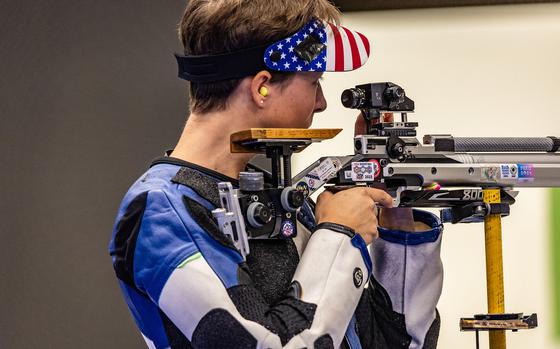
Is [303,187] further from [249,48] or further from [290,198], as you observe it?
[249,48]

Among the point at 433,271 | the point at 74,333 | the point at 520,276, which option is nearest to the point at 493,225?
the point at 433,271

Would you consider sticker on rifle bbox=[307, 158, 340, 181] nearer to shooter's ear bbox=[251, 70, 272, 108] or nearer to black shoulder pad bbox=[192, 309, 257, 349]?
shooter's ear bbox=[251, 70, 272, 108]

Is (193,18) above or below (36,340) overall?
above

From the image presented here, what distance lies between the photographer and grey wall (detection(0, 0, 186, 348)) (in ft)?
6.31

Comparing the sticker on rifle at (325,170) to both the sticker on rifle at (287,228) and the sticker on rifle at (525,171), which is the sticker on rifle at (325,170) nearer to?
the sticker on rifle at (287,228)

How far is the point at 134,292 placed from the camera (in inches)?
47.5

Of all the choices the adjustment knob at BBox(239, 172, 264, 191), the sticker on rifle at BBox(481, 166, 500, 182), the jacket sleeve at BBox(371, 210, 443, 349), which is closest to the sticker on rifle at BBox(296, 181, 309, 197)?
the adjustment knob at BBox(239, 172, 264, 191)

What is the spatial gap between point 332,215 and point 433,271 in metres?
0.33

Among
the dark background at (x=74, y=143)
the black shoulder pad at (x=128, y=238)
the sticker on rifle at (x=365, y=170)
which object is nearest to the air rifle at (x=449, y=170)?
the sticker on rifle at (x=365, y=170)

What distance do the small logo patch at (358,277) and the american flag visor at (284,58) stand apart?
0.33 m

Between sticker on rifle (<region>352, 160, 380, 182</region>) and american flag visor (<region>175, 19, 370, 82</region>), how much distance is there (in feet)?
0.57

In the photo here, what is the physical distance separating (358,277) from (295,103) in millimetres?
291

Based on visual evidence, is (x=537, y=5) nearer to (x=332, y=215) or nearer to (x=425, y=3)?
(x=425, y=3)

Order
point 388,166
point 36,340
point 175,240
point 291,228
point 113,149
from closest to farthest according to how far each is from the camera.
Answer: point 175,240, point 291,228, point 388,166, point 36,340, point 113,149
